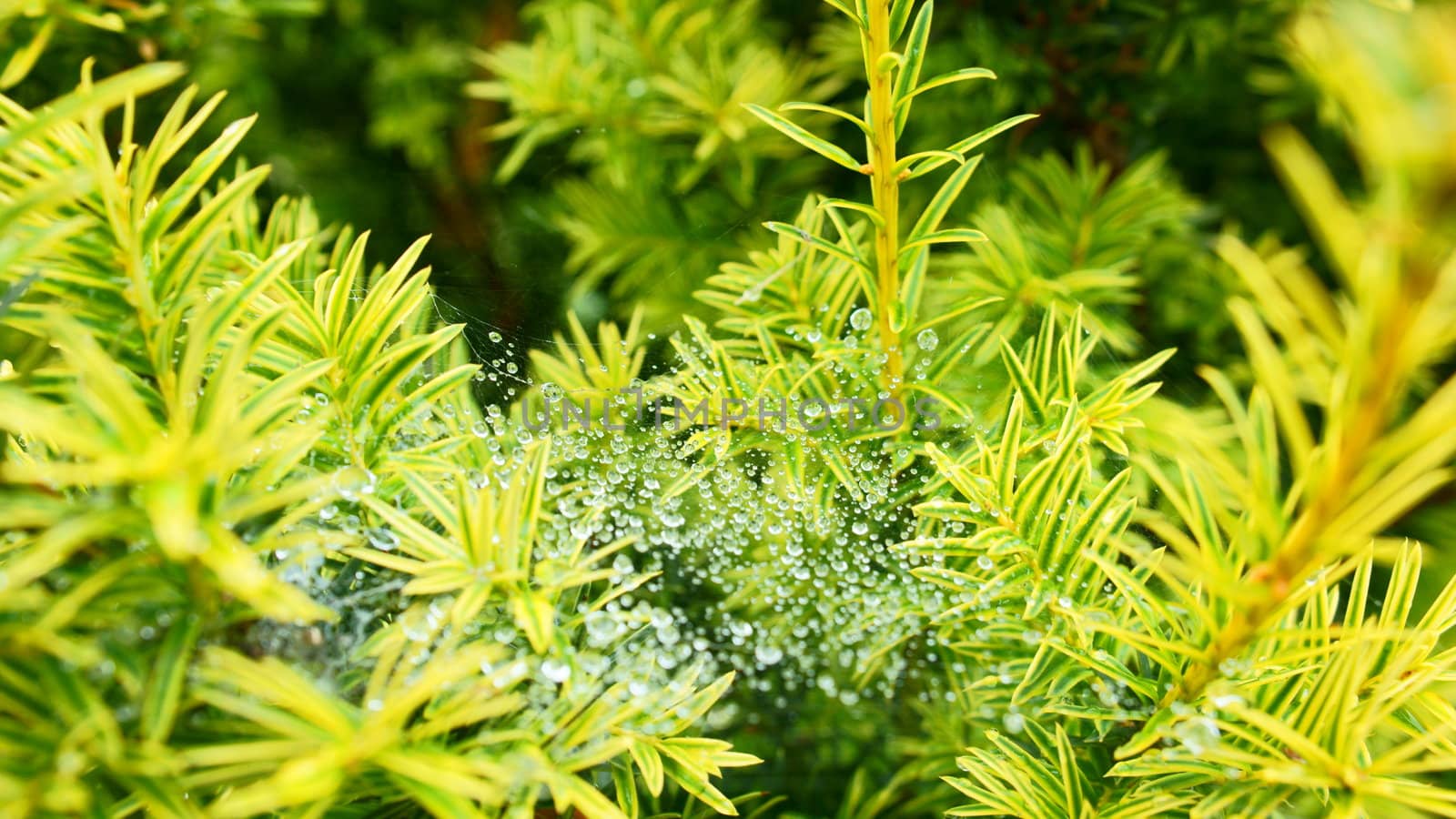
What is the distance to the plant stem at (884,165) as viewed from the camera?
16.2 inches

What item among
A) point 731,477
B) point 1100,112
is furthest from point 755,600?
point 1100,112

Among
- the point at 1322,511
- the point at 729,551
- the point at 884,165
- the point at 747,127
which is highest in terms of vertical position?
the point at 747,127

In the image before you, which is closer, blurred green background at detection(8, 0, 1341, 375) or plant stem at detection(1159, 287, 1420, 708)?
plant stem at detection(1159, 287, 1420, 708)

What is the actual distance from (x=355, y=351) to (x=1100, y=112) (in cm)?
81

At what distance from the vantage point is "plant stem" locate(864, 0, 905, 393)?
41 centimetres

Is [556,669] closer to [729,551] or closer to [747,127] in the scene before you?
[729,551]

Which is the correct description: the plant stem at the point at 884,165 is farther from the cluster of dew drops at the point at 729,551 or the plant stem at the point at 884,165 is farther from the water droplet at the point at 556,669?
the water droplet at the point at 556,669

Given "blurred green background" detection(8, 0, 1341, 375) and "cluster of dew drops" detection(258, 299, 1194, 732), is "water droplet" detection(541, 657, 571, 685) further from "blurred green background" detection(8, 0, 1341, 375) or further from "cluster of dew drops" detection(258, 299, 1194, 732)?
"blurred green background" detection(8, 0, 1341, 375)

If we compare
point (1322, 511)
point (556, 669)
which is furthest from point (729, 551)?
point (1322, 511)

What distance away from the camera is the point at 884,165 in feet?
1.43

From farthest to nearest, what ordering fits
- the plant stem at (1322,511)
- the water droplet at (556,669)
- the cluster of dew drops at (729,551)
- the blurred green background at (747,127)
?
the blurred green background at (747,127)
the cluster of dew drops at (729,551)
the water droplet at (556,669)
the plant stem at (1322,511)

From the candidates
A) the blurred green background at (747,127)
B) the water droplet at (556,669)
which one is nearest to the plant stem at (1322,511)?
the water droplet at (556,669)

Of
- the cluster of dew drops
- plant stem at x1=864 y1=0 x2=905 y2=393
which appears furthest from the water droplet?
plant stem at x1=864 y1=0 x2=905 y2=393

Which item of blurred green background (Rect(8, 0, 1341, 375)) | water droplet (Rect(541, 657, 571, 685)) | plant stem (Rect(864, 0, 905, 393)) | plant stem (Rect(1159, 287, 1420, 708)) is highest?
blurred green background (Rect(8, 0, 1341, 375))
